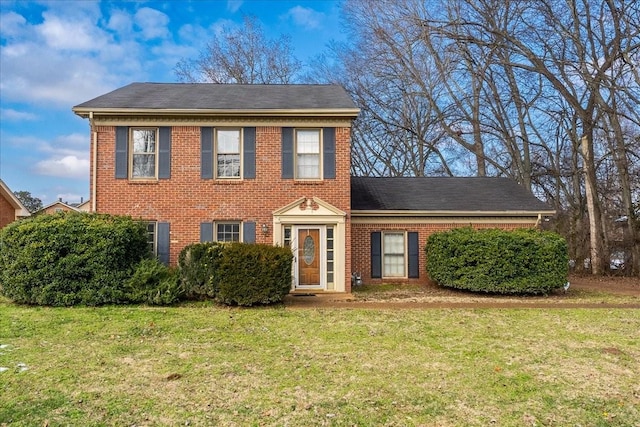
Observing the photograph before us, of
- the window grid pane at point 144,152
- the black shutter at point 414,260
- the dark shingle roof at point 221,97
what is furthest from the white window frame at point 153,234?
the black shutter at point 414,260

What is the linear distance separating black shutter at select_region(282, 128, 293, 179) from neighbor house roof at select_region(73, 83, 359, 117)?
728 mm

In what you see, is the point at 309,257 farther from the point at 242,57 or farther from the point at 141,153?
the point at 242,57

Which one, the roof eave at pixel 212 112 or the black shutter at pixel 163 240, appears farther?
the black shutter at pixel 163 240

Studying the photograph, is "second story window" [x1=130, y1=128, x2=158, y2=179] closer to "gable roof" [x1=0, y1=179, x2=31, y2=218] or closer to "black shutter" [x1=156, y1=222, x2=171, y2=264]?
"black shutter" [x1=156, y1=222, x2=171, y2=264]

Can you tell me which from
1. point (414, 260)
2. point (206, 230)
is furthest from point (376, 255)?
point (206, 230)

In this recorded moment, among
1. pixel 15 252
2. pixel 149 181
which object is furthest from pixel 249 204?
pixel 15 252

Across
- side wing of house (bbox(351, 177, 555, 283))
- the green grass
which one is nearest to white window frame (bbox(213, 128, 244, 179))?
side wing of house (bbox(351, 177, 555, 283))

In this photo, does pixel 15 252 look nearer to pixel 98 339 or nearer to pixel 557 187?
pixel 98 339

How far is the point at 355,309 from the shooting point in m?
9.84

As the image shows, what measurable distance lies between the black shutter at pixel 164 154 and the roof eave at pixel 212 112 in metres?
0.54

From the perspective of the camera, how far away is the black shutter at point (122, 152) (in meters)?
12.4

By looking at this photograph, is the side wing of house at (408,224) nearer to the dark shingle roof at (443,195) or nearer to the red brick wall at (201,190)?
the dark shingle roof at (443,195)

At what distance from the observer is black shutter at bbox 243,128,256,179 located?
12.5 metres

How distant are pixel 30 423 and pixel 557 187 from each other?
26.7m
